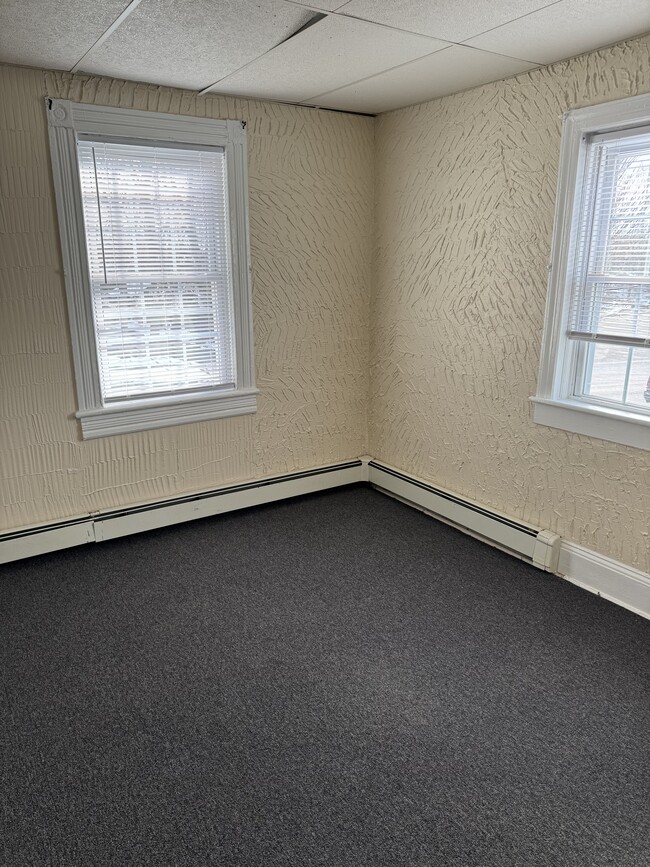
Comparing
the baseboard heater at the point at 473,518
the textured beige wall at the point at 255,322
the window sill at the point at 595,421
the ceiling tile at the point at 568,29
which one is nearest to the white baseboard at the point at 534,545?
the baseboard heater at the point at 473,518

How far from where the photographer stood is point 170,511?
330 cm

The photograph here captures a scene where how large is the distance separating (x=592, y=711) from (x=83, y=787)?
1.59 meters

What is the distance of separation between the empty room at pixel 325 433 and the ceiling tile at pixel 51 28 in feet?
0.07

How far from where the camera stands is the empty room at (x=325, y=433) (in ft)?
5.78

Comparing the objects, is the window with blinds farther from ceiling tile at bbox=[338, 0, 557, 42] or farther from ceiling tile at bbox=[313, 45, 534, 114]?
ceiling tile at bbox=[338, 0, 557, 42]

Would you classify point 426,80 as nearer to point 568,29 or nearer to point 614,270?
point 568,29

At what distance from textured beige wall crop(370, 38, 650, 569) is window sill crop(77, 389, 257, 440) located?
95 cm

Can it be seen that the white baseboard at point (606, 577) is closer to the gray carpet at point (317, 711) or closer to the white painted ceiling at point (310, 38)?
the gray carpet at point (317, 711)

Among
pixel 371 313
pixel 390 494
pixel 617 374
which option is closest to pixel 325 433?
pixel 390 494

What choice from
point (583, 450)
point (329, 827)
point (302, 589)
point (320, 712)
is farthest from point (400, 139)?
point (329, 827)

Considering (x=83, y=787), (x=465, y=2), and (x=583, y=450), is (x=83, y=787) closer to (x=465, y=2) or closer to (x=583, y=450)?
(x=583, y=450)

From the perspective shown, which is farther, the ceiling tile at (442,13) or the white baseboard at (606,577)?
the white baseboard at (606,577)

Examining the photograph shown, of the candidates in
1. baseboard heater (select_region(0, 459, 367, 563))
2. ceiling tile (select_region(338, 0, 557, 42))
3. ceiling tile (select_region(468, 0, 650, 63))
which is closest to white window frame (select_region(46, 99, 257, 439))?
baseboard heater (select_region(0, 459, 367, 563))

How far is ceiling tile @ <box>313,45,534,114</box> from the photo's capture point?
8.07 ft
